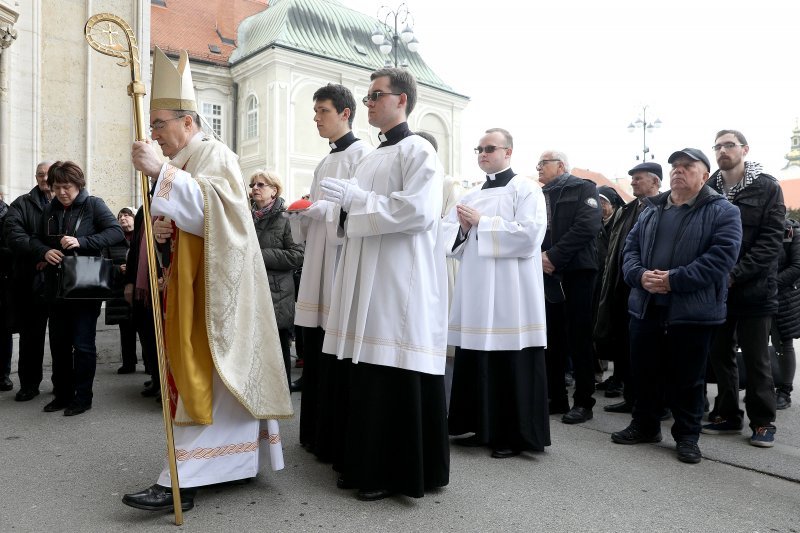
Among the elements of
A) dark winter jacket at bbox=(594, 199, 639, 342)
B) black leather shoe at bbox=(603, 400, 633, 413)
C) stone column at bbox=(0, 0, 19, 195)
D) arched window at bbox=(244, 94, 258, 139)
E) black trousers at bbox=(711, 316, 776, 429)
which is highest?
arched window at bbox=(244, 94, 258, 139)

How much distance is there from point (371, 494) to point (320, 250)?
1.66 metres

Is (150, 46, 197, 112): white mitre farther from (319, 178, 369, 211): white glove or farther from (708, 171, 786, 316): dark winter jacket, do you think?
Result: (708, 171, 786, 316): dark winter jacket

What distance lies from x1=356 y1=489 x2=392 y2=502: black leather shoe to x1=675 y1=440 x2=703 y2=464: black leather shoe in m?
2.00

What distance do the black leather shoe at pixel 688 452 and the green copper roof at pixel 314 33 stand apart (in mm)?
23621

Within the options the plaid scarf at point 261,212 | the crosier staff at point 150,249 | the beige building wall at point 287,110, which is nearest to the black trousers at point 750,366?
the plaid scarf at point 261,212

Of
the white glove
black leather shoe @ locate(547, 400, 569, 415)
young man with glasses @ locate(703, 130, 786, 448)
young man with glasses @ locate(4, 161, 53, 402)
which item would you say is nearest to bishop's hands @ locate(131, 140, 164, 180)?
the white glove

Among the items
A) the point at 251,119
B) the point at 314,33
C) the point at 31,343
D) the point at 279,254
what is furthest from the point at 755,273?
the point at 314,33

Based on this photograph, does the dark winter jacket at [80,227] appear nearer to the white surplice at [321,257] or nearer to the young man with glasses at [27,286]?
the young man with glasses at [27,286]

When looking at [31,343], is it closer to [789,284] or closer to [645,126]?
[789,284]

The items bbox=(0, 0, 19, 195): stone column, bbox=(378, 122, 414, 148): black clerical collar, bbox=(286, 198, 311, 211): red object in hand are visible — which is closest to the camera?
bbox=(378, 122, 414, 148): black clerical collar

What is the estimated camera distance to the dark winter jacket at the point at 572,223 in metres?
5.28

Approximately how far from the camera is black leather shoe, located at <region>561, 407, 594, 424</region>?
5.09 metres

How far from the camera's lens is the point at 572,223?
213 inches

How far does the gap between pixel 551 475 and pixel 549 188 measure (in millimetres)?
2538
